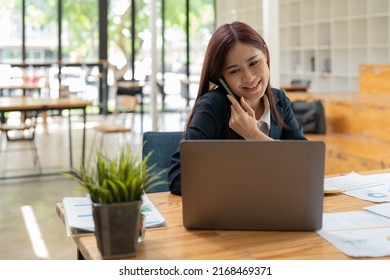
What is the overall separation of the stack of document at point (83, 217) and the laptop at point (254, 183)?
0.12m

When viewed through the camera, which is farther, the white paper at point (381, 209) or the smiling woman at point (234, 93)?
the smiling woman at point (234, 93)

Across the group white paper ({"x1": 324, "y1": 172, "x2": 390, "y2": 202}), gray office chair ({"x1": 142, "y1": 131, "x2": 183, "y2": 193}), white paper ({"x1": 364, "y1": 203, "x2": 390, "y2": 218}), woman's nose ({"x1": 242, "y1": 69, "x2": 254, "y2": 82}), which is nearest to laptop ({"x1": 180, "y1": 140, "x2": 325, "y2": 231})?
white paper ({"x1": 364, "y1": 203, "x2": 390, "y2": 218})

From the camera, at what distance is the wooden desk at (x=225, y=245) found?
4.38 feet

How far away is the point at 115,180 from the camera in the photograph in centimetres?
129

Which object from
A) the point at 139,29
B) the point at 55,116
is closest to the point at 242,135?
the point at 55,116

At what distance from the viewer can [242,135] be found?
Result: 2002 mm

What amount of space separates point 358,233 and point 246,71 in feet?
2.30

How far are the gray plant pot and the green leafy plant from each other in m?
0.02

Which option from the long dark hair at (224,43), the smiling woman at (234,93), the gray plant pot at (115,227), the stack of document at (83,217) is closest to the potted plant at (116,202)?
the gray plant pot at (115,227)

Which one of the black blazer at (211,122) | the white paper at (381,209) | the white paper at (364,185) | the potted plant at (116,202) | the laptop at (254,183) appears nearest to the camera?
the potted plant at (116,202)

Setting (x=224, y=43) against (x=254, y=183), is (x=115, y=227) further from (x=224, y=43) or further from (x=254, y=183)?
(x=224, y=43)

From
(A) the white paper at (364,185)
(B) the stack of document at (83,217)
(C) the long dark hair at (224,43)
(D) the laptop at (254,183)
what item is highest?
(C) the long dark hair at (224,43)

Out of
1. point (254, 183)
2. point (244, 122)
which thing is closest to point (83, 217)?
point (254, 183)

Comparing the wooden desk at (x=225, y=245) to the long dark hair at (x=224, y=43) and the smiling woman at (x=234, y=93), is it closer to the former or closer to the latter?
the smiling woman at (x=234, y=93)
